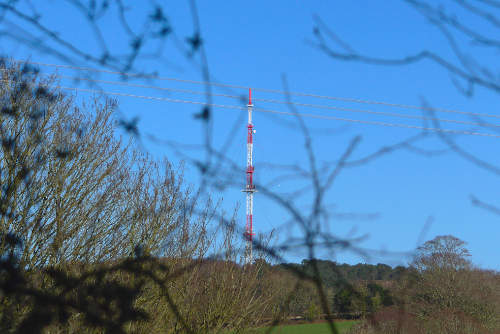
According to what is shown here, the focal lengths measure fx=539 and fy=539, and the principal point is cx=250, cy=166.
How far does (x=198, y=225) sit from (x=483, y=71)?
976cm

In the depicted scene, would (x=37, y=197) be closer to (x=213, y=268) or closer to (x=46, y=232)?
(x=46, y=232)

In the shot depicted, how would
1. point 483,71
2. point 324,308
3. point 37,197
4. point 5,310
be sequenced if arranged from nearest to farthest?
1. point 324,308
2. point 483,71
3. point 5,310
4. point 37,197

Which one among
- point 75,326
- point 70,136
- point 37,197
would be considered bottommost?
point 75,326

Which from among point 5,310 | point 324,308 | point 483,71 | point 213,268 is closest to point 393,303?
point 324,308

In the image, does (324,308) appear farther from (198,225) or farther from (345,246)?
(198,225)

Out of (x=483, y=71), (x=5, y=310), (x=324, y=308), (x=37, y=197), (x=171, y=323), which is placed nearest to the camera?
(x=324, y=308)

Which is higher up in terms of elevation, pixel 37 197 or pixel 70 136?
pixel 70 136

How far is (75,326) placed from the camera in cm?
743

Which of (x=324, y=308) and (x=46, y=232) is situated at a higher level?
(x=46, y=232)

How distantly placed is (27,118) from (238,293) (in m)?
5.20

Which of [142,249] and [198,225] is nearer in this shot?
[142,249]

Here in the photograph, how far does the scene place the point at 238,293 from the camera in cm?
1027

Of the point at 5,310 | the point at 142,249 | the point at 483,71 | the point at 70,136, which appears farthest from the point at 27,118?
the point at 483,71

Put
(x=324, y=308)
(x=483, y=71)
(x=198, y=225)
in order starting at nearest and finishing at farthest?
(x=324, y=308), (x=483, y=71), (x=198, y=225)
